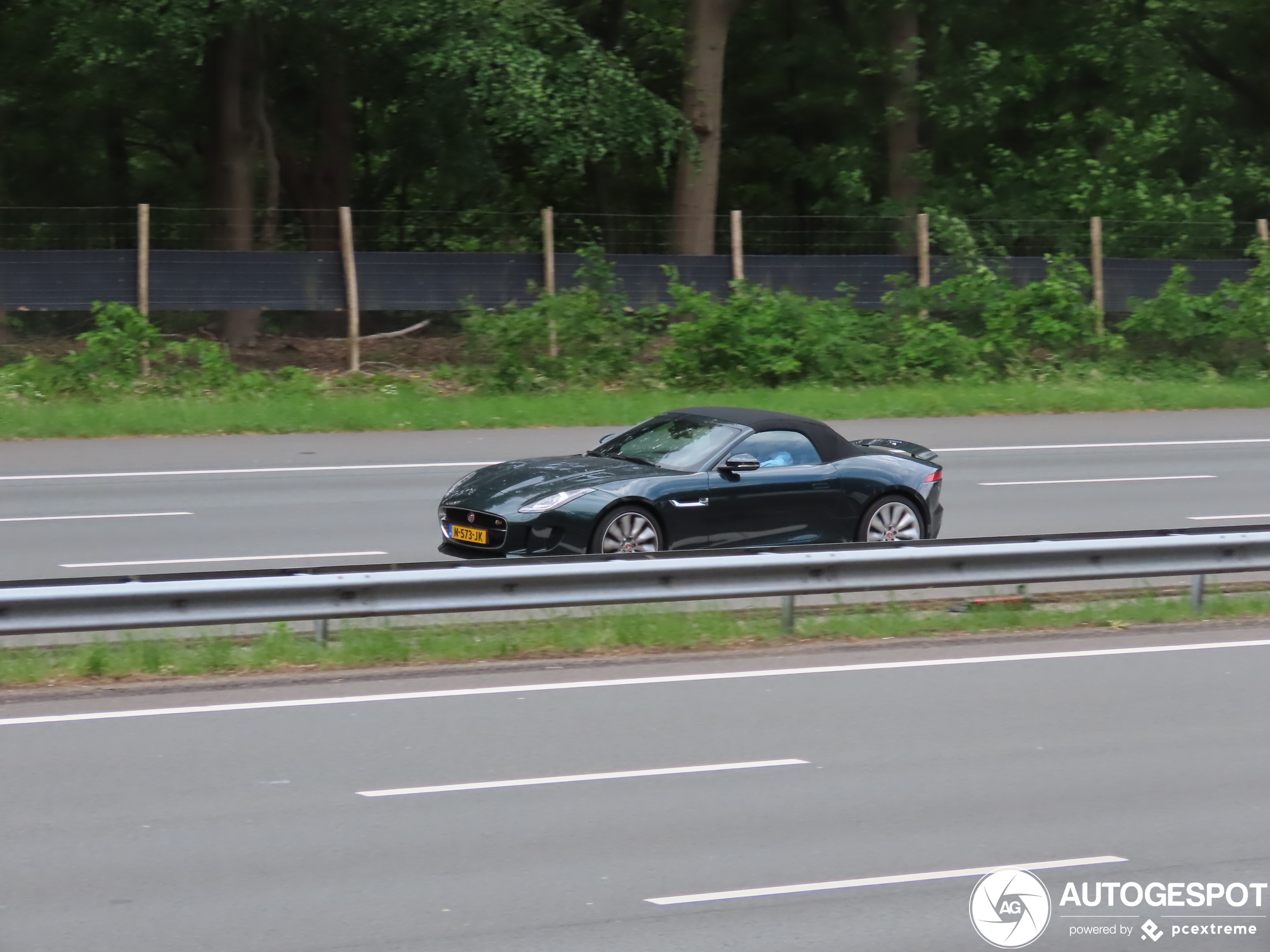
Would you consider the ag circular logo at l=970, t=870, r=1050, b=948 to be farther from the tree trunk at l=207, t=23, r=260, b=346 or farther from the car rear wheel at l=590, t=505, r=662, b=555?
the tree trunk at l=207, t=23, r=260, b=346

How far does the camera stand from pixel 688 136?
27766mm

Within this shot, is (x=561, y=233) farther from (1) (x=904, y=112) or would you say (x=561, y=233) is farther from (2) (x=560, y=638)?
(2) (x=560, y=638)

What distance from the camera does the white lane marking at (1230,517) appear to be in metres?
14.6

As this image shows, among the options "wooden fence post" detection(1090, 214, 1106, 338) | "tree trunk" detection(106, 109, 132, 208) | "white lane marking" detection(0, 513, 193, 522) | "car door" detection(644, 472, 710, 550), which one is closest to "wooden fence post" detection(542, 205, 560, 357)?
"wooden fence post" detection(1090, 214, 1106, 338)

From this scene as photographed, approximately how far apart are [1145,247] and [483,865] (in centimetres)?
2528

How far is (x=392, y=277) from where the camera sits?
79.0 feet

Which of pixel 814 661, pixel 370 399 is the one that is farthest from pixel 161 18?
pixel 814 661

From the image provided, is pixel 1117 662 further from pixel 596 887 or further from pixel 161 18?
pixel 161 18

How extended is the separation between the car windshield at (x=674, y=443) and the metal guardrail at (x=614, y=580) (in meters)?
1.97

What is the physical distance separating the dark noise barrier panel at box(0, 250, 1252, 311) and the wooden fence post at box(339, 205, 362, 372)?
0.55 feet

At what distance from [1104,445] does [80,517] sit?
483 inches

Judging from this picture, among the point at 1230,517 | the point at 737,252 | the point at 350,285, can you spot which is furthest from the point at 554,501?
the point at 737,252

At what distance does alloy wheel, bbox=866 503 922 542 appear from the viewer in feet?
40.8

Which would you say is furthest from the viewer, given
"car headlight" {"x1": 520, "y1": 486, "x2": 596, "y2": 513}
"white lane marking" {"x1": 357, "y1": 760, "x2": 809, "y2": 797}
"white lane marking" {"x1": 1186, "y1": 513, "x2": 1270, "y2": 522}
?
"white lane marking" {"x1": 1186, "y1": 513, "x2": 1270, "y2": 522}
